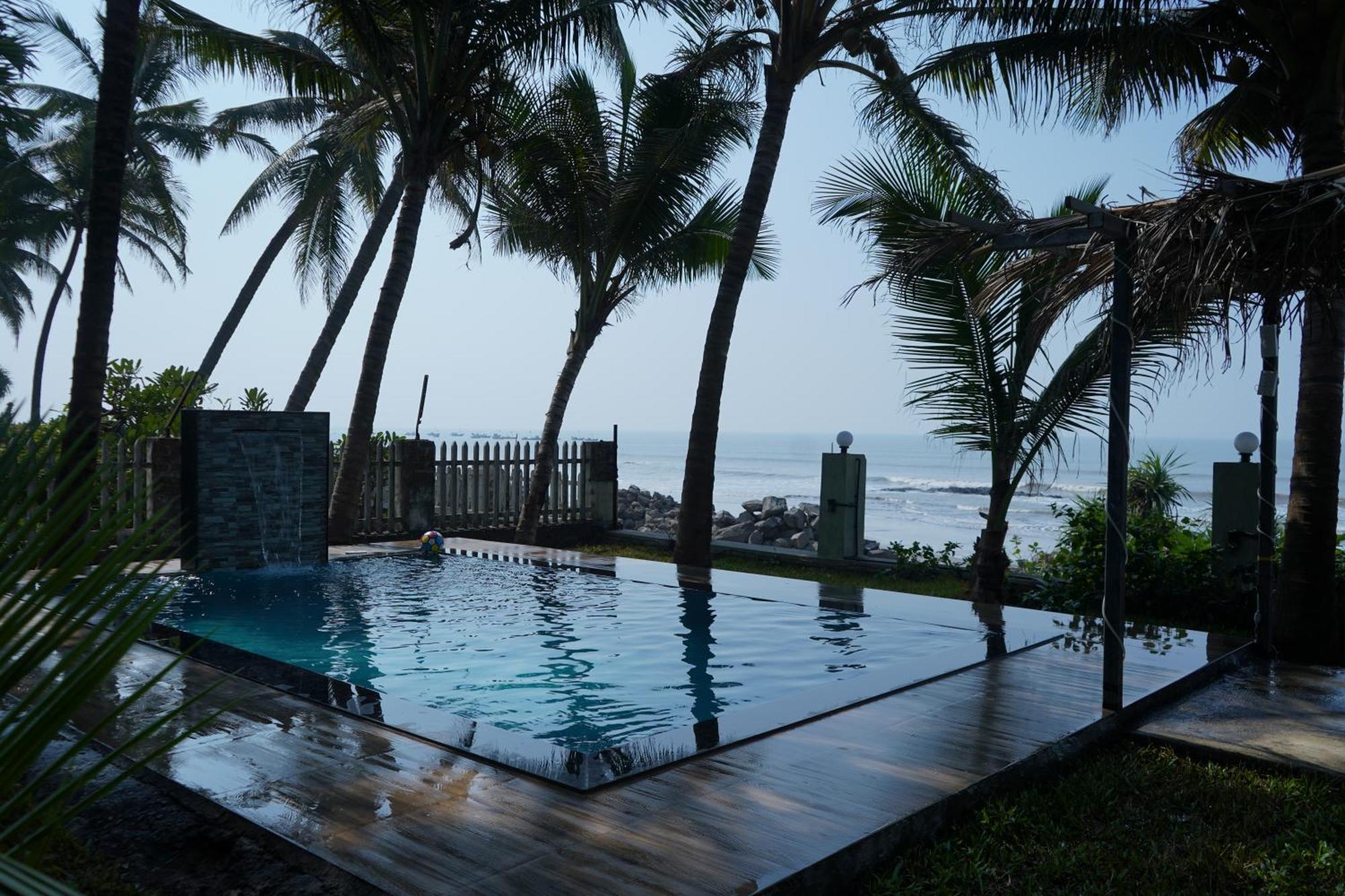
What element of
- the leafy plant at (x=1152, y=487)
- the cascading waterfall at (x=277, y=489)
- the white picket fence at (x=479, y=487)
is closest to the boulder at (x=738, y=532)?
the white picket fence at (x=479, y=487)

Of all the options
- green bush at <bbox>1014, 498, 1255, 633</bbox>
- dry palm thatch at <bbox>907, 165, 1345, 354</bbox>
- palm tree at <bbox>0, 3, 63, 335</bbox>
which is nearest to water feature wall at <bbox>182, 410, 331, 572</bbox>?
green bush at <bbox>1014, 498, 1255, 633</bbox>

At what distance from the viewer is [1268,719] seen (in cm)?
497

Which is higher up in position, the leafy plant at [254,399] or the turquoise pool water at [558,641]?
the leafy plant at [254,399]

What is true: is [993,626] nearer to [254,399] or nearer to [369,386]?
[369,386]

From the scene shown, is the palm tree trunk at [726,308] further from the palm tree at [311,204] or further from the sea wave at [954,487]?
the sea wave at [954,487]

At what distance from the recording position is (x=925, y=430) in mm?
9016

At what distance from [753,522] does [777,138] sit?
9.21 m

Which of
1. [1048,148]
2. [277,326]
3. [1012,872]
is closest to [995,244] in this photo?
[1012,872]

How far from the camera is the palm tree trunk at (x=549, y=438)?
42.4ft

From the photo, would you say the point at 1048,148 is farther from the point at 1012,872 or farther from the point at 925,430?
the point at 1012,872

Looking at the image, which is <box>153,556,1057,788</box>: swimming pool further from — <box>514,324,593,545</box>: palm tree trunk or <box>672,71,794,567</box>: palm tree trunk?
<box>514,324,593,545</box>: palm tree trunk

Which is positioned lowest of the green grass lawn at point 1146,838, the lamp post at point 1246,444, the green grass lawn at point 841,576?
the green grass lawn at point 1146,838

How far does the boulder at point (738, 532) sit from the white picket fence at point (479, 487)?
11.2 feet

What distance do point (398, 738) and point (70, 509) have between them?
299 centimetres
